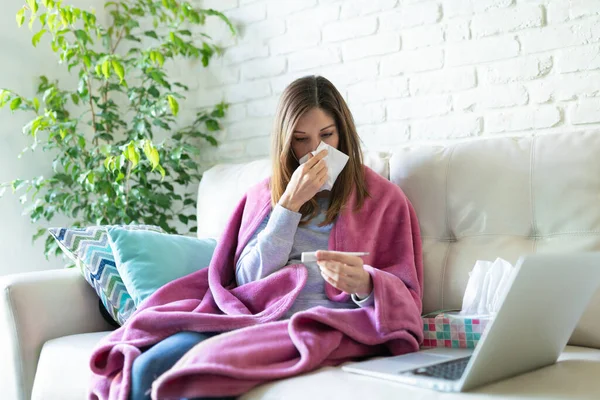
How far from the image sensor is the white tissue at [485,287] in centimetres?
153

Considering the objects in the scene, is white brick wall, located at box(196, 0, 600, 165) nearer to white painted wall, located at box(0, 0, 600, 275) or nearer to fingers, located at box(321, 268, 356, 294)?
white painted wall, located at box(0, 0, 600, 275)

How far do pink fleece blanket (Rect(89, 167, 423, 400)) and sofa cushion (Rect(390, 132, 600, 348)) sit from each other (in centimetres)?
8

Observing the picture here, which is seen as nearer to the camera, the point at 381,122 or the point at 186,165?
the point at 381,122

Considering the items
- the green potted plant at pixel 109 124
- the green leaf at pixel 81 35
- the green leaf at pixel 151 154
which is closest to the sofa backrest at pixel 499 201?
the green leaf at pixel 151 154

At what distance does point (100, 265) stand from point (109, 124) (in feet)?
3.54

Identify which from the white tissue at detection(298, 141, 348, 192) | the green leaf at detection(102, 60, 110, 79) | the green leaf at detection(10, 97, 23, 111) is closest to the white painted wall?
the green leaf at detection(10, 97, 23, 111)

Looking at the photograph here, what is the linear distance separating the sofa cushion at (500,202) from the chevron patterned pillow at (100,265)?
0.80 metres

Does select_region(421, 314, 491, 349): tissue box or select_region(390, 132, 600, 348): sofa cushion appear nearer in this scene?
select_region(421, 314, 491, 349): tissue box

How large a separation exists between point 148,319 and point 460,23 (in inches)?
50.9

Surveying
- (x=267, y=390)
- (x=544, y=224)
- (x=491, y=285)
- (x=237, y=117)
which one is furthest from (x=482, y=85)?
(x=267, y=390)

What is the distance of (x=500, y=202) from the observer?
169cm

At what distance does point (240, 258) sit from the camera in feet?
5.94

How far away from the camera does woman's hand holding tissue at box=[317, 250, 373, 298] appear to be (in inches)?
54.1

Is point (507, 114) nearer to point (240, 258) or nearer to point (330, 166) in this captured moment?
point (330, 166)
